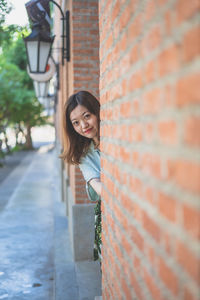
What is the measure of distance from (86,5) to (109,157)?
3127 mm

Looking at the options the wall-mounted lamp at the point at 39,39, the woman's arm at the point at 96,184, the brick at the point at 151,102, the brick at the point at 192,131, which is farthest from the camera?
the wall-mounted lamp at the point at 39,39

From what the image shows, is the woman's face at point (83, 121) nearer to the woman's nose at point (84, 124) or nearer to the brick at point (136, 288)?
the woman's nose at point (84, 124)

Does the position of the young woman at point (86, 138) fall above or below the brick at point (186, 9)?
below

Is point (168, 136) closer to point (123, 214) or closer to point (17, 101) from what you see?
point (123, 214)

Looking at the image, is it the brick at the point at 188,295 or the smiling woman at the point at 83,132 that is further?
the smiling woman at the point at 83,132

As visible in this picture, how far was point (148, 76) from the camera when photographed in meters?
1.08

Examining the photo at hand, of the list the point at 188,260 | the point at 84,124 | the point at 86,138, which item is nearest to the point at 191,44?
the point at 188,260

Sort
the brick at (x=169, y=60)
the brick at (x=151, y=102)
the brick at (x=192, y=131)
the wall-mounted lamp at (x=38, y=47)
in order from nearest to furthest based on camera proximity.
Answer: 1. the brick at (x=192, y=131)
2. the brick at (x=169, y=60)
3. the brick at (x=151, y=102)
4. the wall-mounted lamp at (x=38, y=47)

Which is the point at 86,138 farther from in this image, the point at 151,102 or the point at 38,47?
the point at 38,47

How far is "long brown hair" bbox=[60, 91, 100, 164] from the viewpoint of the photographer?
2859mm

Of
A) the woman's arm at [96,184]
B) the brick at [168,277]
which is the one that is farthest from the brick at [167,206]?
the woman's arm at [96,184]

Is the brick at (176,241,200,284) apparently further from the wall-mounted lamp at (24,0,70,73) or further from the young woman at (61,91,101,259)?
the wall-mounted lamp at (24,0,70,73)

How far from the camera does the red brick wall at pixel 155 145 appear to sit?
2.60 feet

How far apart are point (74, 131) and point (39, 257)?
2951 mm
